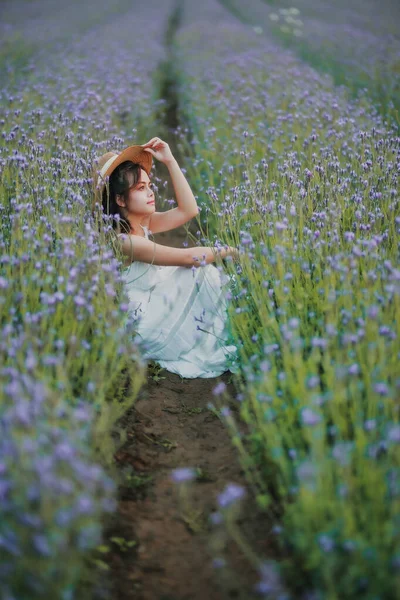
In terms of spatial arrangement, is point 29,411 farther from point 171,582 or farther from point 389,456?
point 389,456

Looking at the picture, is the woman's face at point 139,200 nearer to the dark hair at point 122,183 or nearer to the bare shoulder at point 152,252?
the dark hair at point 122,183

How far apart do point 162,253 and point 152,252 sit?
0.05m

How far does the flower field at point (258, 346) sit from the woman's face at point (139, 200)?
21cm

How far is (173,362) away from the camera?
2848 millimetres

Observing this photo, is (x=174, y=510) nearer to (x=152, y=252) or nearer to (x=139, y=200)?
(x=152, y=252)

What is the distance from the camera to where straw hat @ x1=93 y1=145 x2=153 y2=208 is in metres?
2.77

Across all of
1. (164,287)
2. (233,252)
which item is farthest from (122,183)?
(233,252)

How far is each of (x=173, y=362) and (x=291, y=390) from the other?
46.8 inches

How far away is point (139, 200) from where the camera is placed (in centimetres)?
286

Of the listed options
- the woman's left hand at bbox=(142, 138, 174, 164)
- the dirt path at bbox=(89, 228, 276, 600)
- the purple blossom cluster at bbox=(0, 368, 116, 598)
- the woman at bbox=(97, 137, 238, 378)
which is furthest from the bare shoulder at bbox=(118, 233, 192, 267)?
the purple blossom cluster at bbox=(0, 368, 116, 598)

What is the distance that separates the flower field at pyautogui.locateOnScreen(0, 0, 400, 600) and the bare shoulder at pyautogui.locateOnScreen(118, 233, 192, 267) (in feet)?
0.62

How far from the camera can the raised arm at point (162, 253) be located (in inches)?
107

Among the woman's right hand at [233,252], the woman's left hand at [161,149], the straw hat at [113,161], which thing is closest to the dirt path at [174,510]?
the woman's right hand at [233,252]

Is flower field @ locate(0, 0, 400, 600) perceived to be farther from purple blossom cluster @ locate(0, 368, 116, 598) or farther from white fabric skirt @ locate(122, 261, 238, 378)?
white fabric skirt @ locate(122, 261, 238, 378)
